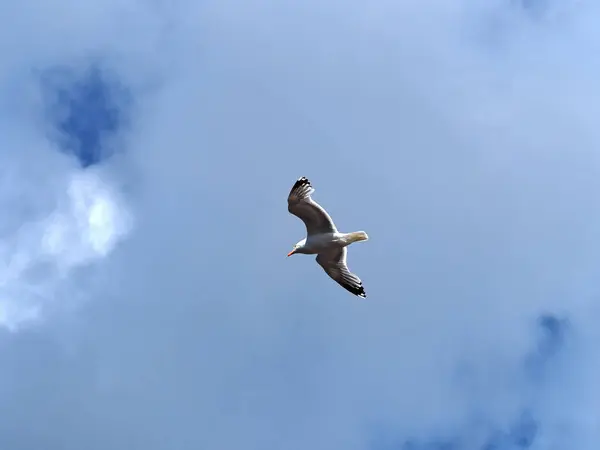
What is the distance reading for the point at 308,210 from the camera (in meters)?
38.8

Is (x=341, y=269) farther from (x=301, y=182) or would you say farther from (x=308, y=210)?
(x=301, y=182)

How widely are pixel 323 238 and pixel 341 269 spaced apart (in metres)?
2.73

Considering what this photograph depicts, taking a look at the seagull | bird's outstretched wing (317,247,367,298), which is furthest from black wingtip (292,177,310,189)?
bird's outstretched wing (317,247,367,298)

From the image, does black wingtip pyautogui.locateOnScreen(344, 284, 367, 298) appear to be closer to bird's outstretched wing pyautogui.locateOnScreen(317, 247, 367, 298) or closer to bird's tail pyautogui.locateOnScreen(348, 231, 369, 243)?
bird's outstretched wing pyautogui.locateOnScreen(317, 247, 367, 298)

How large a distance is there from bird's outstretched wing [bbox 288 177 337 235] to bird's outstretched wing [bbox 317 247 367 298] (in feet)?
6.32

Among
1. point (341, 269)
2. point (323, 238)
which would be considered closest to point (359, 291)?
point (341, 269)

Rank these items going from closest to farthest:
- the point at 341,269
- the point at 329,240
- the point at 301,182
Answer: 1. the point at 301,182
2. the point at 329,240
3. the point at 341,269

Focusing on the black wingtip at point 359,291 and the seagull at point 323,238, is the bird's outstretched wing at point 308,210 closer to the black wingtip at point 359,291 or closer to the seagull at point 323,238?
the seagull at point 323,238

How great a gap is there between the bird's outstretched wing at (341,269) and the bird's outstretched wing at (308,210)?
1926 mm

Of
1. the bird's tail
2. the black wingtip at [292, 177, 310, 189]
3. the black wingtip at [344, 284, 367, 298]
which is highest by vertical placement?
the black wingtip at [292, 177, 310, 189]

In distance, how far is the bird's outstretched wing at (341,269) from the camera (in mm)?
41344

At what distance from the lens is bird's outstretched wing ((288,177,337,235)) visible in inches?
1503

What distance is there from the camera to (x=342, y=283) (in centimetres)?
4181

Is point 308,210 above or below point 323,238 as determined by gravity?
above
